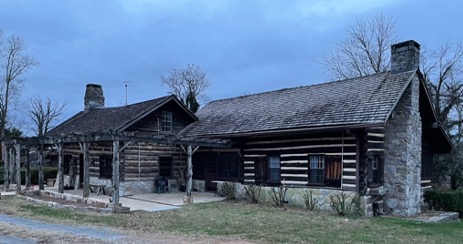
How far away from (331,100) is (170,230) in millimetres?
10379

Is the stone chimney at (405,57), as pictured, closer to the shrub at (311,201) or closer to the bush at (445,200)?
the bush at (445,200)

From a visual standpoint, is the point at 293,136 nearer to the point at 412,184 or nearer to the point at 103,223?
the point at 412,184

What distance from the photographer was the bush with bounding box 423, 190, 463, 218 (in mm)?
18234


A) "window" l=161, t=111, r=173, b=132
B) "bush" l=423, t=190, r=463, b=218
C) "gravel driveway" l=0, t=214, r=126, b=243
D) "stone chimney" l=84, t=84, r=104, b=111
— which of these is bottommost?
"bush" l=423, t=190, r=463, b=218

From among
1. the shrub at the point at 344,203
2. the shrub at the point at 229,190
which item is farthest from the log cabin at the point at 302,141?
the shrub at the point at 229,190

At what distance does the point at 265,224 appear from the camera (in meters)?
12.0

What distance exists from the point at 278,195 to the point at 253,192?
48.1 inches

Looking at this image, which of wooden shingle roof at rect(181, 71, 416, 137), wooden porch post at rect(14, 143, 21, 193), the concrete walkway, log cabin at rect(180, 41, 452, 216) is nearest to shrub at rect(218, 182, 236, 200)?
the concrete walkway

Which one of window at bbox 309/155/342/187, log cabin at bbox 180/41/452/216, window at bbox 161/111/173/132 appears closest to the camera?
log cabin at bbox 180/41/452/216

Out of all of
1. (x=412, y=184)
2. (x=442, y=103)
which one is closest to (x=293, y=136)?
(x=412, y=184)

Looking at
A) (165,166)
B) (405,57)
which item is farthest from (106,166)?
(405,57)

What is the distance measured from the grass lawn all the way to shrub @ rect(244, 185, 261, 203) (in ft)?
7.27

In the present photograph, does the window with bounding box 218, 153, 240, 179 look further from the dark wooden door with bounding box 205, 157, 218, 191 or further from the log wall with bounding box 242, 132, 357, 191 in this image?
the log wall with bounding box 242, 132, 357, 191

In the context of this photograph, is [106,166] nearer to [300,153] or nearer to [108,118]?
[108,118]
